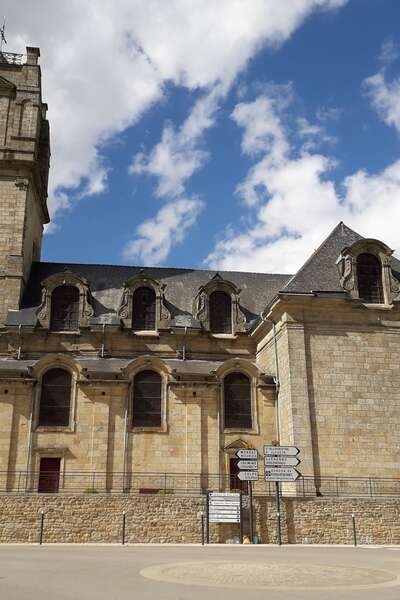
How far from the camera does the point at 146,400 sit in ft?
83.8

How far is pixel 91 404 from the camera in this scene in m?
25.0

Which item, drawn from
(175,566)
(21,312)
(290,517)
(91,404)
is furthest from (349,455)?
(21,312)

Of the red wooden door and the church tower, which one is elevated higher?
the church tower

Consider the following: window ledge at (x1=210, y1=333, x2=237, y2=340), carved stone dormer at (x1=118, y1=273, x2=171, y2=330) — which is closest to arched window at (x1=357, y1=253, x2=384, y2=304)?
window ledge at (x1=210, y1=333, x2=237, y2=340)

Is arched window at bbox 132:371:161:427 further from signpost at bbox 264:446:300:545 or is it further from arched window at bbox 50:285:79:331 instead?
signpost at bbox 264:446:300:545

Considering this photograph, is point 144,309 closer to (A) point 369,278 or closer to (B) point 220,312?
(B) point 220,312

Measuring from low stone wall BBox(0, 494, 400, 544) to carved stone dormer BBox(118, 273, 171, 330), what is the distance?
10029 mm

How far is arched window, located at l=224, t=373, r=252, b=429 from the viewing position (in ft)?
84.0

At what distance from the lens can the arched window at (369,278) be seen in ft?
84.7

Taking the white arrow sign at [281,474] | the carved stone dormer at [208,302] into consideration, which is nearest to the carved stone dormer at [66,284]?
the carved stone dormer at [208,302]

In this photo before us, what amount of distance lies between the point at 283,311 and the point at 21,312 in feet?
40.7

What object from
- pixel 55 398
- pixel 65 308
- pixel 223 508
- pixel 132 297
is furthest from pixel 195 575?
pixel 65 308

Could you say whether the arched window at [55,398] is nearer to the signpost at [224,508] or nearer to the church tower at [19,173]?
the church tower at [19,173]

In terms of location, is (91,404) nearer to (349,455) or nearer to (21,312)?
(21,312)
